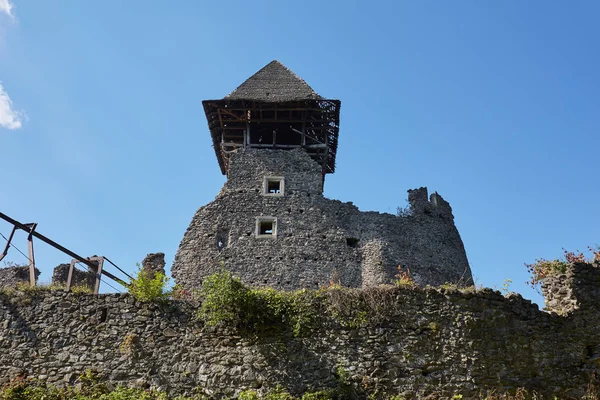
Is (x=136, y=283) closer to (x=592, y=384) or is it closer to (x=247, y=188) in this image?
(x=592, y=384)

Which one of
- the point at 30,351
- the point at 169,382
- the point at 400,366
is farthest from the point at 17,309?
the point at 400,366

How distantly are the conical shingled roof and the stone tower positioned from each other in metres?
0.08

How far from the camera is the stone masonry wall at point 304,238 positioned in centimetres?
2206

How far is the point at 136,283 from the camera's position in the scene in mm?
13320

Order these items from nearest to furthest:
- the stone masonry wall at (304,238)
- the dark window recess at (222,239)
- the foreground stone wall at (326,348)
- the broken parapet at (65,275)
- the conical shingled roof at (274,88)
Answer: the foreground stone wall at (326,348) → the broken parapet at (65,275) → the stone masonry wall at (304,238) → the dark window recess at (222,239) → the conical shingled roof at (274,88)

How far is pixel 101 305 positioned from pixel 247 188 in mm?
11610

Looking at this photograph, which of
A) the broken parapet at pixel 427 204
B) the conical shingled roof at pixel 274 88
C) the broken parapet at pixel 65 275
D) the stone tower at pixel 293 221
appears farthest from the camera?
the conical shingled roof at pixel 274 88

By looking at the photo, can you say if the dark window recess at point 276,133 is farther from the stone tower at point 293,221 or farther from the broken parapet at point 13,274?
the broken parapet at point 13,274

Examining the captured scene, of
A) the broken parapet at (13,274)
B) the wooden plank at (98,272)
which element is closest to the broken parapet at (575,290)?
the wooden plank at (98,272)

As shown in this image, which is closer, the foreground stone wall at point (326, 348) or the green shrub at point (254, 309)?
the foreground stone wall at point (326, 348)

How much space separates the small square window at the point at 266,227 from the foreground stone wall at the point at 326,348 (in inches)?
388

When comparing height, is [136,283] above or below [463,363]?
above

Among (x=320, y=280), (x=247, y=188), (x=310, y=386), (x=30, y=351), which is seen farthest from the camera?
(x=247, y=188)

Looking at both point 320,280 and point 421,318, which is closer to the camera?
point 421,318
